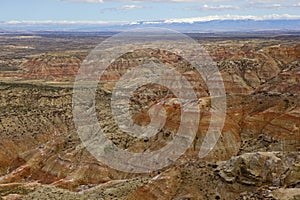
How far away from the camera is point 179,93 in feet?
354

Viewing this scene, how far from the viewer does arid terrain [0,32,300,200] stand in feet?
132

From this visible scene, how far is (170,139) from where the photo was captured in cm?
5966

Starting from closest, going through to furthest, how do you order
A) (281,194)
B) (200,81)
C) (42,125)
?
(281,194)
(42,125)
(200,81)

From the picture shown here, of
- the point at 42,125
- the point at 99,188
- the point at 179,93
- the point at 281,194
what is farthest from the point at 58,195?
the point at 179,93

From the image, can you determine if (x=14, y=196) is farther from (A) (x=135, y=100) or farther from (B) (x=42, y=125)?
(A) (x=135, y=100)

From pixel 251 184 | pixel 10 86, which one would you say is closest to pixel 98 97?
pixel 10 86

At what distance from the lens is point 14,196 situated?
169ft

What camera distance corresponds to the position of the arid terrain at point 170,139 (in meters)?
40.3

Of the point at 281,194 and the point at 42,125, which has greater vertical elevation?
the point at 281,194

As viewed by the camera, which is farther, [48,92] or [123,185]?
[48,92]

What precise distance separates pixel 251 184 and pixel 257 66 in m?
87.7

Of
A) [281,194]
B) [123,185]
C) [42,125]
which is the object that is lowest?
[42,125]

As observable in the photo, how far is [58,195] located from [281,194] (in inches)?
879

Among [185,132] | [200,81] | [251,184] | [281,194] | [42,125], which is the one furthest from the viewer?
[200,81]
